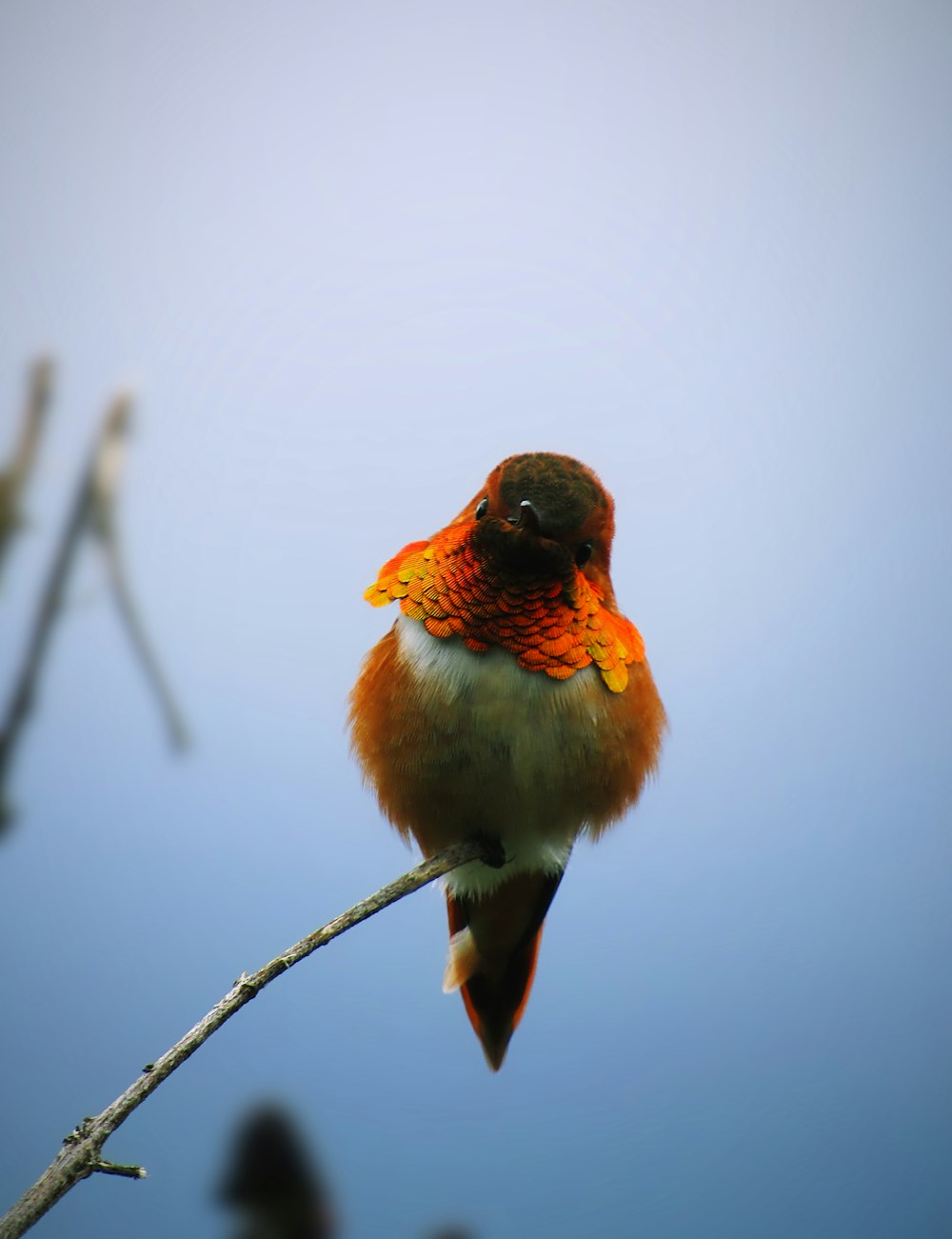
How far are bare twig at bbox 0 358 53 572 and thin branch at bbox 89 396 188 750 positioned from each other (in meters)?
0.13

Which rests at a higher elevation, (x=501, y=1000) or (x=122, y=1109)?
(x=122, y=1109)

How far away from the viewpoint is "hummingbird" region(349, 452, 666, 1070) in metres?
1.39

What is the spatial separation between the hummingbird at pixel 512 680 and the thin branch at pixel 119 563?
0.85m

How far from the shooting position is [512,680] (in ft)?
4.63

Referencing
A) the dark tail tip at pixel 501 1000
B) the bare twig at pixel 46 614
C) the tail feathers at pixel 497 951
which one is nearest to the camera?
the tail feathers at pixel 497 951

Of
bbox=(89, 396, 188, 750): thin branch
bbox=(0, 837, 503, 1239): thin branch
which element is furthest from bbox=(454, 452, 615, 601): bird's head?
bbox=(89, 396, 188, 750): thin branch

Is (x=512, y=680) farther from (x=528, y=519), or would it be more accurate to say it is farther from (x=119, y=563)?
(x=119, y=563)

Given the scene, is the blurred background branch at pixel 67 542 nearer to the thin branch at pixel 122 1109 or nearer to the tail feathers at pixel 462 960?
the tail feathers at pixel 462 960

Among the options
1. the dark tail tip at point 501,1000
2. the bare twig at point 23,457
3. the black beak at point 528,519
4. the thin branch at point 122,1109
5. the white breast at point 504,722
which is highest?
the bare twig at point 23,457

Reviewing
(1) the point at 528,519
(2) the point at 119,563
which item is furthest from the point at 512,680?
(2) the point at 119,563

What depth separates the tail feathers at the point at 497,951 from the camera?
1.77 metres

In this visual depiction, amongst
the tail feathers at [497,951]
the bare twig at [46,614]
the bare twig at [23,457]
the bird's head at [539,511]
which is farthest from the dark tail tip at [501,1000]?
the bare twig at [23,457]

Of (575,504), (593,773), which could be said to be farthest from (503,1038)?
(575,504)

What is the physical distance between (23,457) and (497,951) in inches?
55.8
